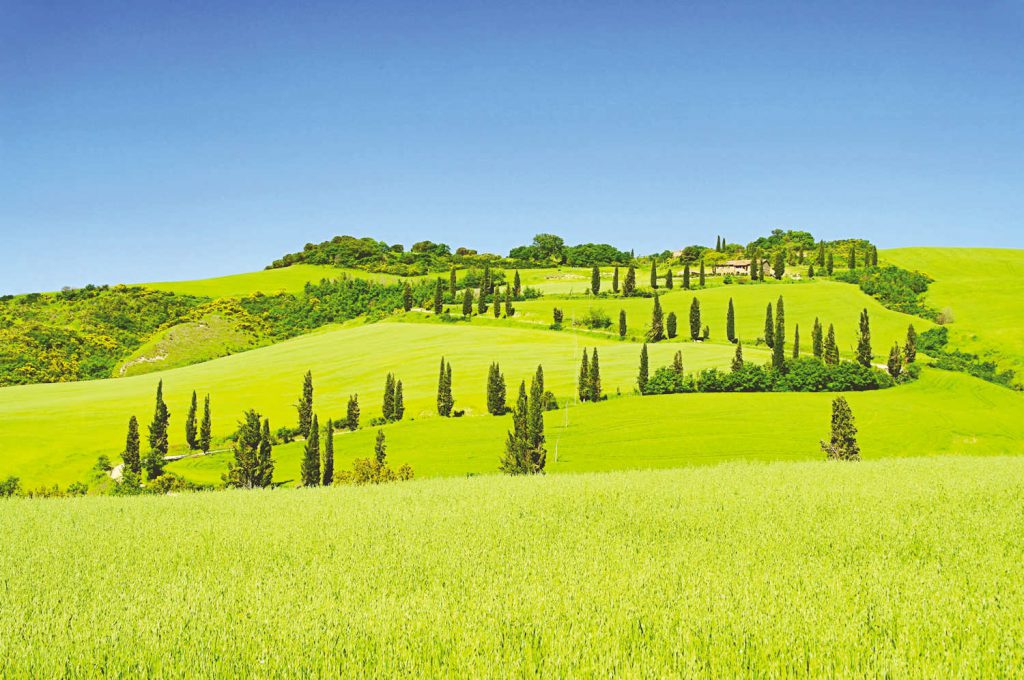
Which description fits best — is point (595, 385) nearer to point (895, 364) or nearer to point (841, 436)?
point (841, 436)

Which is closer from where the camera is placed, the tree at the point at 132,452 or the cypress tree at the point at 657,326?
the tree at the point at 132,452

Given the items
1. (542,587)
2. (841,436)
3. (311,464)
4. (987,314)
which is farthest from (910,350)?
(542,587)

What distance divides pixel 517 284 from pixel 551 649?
188618 millimetres

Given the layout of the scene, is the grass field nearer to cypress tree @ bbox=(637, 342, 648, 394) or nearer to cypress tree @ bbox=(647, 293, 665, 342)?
cypress tree @ bbox=(637, 342, 648, 394)

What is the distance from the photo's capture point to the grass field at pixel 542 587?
8.25m

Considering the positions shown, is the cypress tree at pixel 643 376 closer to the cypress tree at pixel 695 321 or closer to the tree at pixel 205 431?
the cypress tree at pixel 695 321

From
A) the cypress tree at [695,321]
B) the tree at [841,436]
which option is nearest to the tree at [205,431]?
the tree at [841,436]

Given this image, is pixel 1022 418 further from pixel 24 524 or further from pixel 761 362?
pixel 24 524

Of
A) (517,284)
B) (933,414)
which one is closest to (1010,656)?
(933,414)

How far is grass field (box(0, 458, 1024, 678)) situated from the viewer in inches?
325

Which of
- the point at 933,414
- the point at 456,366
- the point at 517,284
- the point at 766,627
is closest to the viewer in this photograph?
the point at 766,627

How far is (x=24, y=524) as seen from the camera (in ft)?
58.4

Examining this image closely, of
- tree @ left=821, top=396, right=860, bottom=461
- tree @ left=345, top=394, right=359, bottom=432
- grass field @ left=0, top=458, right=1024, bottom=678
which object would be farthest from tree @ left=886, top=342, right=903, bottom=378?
grass field @ left=0, top=458, right=1024, bottom=678

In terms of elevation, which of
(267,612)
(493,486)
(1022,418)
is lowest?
(1022,418)
